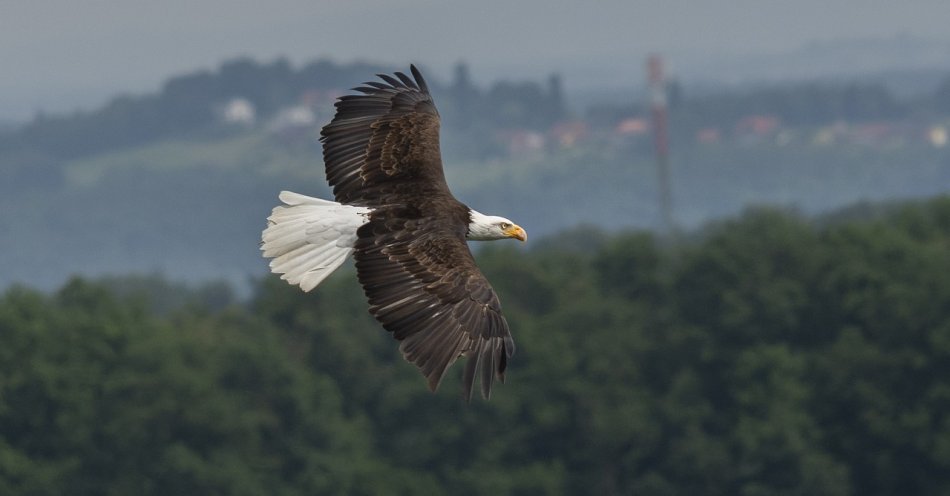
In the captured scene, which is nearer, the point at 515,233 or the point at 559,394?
the point at 515,233

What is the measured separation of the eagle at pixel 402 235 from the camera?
10.6 metres

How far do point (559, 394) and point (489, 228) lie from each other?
30.9 meters

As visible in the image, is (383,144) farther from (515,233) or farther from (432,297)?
(432,297)

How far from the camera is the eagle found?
1058 centimetres

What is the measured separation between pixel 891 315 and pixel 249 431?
14.0 metres

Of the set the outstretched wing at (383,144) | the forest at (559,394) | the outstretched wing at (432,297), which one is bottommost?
the forest at (559,394)

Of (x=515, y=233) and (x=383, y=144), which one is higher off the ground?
(x=383, y=144)

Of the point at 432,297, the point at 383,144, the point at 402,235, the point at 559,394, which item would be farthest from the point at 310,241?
the point at 559,394

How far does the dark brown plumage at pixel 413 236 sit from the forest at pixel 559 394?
2656cm

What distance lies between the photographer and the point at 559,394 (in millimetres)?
42719

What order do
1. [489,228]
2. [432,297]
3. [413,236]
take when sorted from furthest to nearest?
[489,228]
[413,236]
[432,297]

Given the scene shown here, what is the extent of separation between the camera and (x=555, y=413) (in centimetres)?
4203

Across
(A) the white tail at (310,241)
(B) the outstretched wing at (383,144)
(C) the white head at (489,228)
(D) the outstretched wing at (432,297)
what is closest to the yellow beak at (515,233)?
(C) the white head at (489,228)

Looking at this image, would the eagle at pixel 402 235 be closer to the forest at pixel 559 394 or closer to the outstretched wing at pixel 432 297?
the outstretched wing at pixel 432 297
